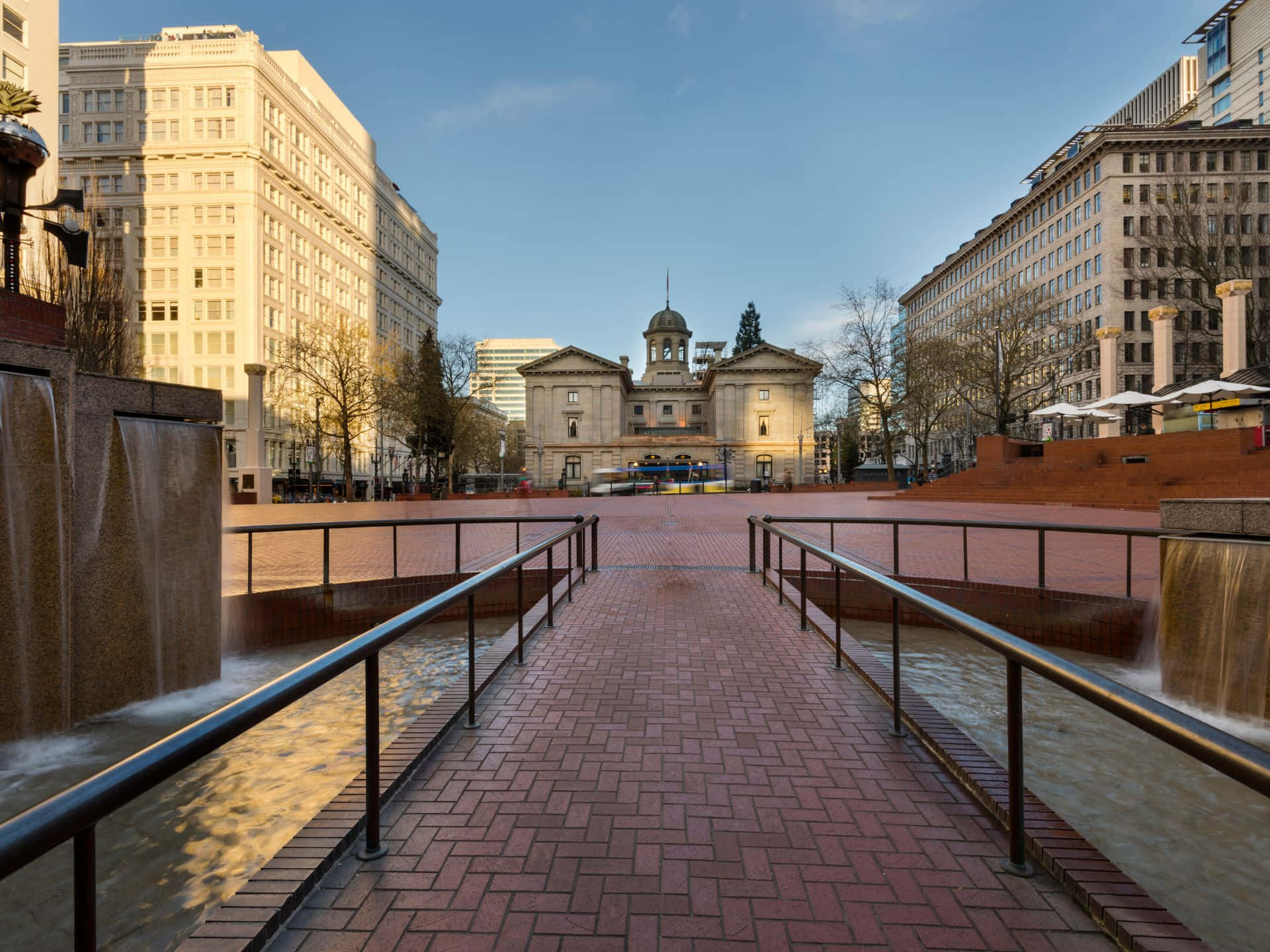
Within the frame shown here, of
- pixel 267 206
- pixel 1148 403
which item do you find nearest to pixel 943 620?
pixel 1148 403

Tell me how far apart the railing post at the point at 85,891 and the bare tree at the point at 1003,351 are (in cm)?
4407

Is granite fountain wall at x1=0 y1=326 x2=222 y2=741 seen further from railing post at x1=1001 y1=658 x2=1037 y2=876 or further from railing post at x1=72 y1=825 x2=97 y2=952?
railing post at x1=1001 y1=658 x2=1037 y2=876

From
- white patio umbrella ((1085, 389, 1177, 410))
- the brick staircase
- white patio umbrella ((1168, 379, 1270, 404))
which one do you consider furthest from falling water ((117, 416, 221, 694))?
white patio umbrella ((1085, 389, 1177, 410))

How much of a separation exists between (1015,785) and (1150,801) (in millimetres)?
2046

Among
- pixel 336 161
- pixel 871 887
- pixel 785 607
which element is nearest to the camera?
pixel 871 887

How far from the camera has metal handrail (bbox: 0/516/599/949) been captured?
41.6 inches

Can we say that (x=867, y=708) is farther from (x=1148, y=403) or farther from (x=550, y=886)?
(x=1148, y=403)

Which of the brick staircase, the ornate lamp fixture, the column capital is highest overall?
the column capital

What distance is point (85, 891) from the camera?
1.35 meters

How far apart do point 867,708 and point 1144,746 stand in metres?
1.95

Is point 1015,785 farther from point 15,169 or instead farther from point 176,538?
point 15,169

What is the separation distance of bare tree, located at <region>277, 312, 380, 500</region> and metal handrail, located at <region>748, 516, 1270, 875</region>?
132 ft

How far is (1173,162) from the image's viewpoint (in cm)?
5969

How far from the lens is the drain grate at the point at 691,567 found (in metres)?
10.4
